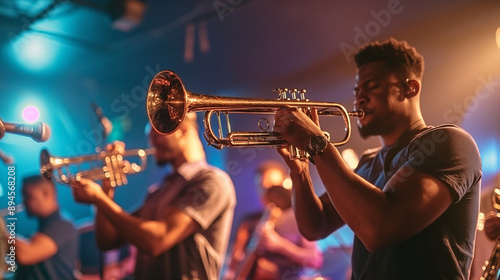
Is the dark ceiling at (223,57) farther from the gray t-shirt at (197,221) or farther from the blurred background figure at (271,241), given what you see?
the gray t-shirt at (197,221)

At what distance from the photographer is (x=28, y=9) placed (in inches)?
193

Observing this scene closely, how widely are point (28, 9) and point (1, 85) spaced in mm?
863

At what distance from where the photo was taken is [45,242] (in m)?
4.30

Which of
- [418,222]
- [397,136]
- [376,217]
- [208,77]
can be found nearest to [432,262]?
[418,222]

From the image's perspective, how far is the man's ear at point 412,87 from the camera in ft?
8.98

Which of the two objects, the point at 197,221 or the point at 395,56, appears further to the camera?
the point at 197,221

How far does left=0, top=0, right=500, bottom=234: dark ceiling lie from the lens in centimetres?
366

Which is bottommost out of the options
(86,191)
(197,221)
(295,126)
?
(197,221)

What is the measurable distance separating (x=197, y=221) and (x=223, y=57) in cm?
180

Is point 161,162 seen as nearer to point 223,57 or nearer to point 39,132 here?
point 223,57

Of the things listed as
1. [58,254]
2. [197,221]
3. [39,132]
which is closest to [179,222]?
[197,221]

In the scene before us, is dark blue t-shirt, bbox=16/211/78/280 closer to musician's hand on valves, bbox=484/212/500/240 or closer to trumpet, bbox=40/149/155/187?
trumpet, bbox=40/149/155/187

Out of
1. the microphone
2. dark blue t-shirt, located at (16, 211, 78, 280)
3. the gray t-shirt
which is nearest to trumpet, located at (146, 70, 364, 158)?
the microphone

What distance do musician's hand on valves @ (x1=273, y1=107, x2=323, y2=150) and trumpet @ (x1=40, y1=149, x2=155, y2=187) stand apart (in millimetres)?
2233
